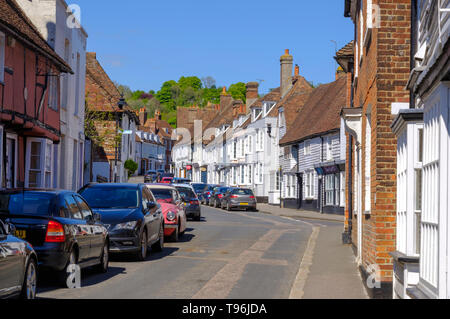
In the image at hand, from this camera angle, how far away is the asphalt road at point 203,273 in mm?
10188

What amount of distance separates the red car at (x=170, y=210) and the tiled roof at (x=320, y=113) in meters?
19.6

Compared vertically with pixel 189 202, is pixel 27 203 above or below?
above

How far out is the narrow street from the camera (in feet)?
33.5

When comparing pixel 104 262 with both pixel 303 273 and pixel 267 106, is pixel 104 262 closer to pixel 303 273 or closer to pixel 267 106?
pixel 303 273

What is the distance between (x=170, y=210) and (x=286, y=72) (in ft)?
135

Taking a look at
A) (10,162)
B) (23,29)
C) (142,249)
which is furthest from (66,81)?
(142,249)

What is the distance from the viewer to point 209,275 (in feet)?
41.1

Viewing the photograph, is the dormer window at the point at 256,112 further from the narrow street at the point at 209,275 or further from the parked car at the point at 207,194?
the narrow street at the point at 209,275

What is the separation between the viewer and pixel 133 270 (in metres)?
13.1

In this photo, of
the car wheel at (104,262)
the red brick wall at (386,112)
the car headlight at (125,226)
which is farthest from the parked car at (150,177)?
the red brick wall at (386,112)

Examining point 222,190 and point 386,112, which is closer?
point 386,112
